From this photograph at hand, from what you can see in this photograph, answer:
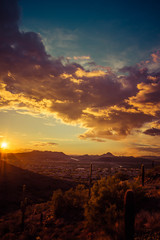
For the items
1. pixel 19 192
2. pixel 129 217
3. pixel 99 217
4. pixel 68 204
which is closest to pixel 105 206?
pixel 99 217

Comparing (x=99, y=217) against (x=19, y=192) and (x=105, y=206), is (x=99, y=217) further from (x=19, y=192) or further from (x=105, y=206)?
(x=19, y=192)

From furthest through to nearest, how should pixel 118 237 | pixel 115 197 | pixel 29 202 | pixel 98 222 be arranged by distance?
pixel 29 202, pixel 115 197, pixel 98 222, pixel 118 237

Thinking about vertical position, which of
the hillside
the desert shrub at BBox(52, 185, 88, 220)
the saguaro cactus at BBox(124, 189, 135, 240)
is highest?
the saguaro cactus at BBox(124, 189, 135, 240)

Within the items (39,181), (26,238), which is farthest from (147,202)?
(39,181)

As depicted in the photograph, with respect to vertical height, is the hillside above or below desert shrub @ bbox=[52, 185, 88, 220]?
below

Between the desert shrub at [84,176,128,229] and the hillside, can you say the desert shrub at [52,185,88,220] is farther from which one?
the hillside

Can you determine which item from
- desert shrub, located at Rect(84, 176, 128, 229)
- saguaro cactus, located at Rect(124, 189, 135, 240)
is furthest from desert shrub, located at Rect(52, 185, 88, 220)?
saguaro cactus, located at Rect(124, 189, 135, 240)

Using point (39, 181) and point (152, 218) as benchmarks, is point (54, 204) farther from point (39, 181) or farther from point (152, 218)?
point (39, 181)

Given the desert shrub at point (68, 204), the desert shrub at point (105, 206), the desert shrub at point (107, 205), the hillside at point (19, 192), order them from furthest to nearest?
the hillside at point (19, 192), the desert shrub at point (68, 204), the desert shrub at point (105, 206), the desert shrub at point (107, 205)

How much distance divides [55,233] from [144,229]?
7.65 m

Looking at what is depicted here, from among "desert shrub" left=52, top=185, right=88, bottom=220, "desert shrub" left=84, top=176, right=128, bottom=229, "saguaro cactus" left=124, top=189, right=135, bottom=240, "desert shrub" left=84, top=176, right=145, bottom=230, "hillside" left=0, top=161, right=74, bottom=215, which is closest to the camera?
"saguaro cactus" left=124, top=189, right=135, bottom=240

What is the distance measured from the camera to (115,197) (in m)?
13.4

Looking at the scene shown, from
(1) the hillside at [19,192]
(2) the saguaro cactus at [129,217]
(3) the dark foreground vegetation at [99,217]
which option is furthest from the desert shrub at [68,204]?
(1) the hillside at [19,192]

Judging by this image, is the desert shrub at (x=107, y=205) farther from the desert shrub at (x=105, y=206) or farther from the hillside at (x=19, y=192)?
the hillside at (x=19, y=192)
